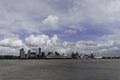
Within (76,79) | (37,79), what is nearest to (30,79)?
(37,79)

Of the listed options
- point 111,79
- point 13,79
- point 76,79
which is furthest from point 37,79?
point 111,79

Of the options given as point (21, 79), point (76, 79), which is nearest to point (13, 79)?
point (21, 79)

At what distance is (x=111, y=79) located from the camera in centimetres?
6625

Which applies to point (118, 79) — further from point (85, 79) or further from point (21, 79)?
point (21, 79)

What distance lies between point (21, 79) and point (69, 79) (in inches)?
502

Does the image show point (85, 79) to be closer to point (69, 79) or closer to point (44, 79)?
point (69, 79)

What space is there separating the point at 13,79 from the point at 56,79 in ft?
36.5

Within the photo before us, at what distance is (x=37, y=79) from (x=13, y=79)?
6.17 meters

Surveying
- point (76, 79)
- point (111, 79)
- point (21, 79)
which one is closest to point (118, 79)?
point (111, 79)

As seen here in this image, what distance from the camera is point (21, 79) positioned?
6525 centimetres

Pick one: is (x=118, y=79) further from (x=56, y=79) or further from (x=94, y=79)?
(x=56, y=79)

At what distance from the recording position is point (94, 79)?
65750 mm

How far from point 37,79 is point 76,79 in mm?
10527

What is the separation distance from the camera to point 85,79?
6631 cm
